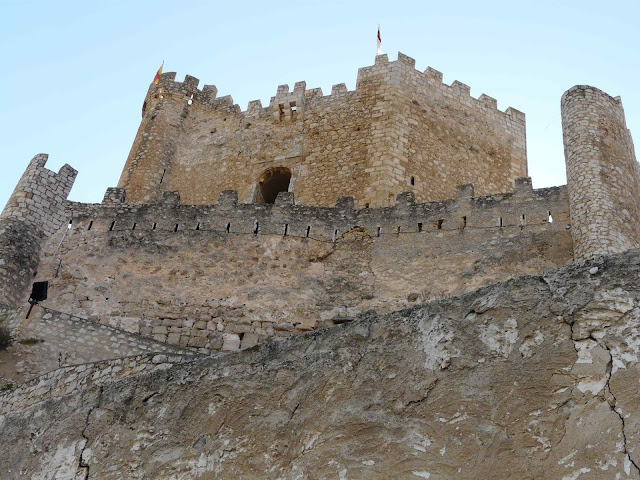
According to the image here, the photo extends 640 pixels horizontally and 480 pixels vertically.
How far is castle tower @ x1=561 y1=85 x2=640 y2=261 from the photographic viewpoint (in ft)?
43.8

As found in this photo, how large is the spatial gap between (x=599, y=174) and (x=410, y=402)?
10.1 metres

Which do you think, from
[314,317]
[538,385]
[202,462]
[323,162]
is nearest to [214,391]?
[202,462]

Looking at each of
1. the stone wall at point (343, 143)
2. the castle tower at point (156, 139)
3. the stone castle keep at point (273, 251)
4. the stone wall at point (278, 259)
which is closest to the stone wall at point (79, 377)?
the stone castle keep at point (273, 251)

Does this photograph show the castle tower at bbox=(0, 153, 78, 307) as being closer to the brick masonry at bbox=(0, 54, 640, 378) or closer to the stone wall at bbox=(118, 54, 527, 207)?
the brick masonry at bbox=(0, 54, 640, 378)

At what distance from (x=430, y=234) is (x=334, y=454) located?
10.0 metres

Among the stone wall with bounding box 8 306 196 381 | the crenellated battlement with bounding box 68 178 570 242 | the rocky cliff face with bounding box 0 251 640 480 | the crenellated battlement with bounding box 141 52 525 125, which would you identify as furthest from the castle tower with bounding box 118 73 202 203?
the rocky cliff face with bounding box 0 251 640 480

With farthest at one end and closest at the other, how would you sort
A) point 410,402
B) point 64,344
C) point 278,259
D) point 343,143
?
1. point 343,143
2. point 278,259
3. point 64,344
4. point 410,402

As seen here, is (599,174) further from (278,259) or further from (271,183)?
(271,183)

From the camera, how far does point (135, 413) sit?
21.1 feet

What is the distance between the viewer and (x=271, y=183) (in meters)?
22.4

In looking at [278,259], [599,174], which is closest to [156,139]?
[278,259]

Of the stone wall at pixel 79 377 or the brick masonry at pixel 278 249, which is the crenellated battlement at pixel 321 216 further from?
the stone wall at pixel 79 377

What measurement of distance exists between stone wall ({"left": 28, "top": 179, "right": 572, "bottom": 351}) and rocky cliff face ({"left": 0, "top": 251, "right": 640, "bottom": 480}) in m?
7.09

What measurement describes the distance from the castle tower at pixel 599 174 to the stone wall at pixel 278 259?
0.47 m
